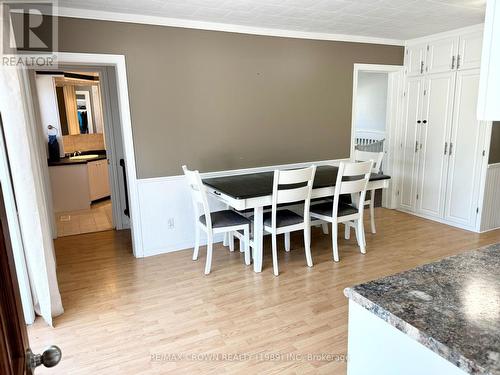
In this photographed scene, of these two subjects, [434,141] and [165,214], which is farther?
[434,141]

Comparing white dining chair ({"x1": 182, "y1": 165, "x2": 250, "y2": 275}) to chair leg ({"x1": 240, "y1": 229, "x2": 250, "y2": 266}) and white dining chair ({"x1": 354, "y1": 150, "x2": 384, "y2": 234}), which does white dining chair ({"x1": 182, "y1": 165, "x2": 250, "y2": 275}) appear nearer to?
chair leg ({"x1": 240, "y1": 229, "x2": 250, "y2": 266})

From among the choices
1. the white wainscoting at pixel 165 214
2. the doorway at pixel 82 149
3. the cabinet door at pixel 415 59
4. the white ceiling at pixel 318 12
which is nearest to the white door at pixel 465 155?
the cabinet door at pixel 415 59

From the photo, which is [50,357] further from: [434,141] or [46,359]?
[434,141]

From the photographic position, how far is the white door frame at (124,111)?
3289 mm

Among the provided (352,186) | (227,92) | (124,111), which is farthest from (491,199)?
(124,111)

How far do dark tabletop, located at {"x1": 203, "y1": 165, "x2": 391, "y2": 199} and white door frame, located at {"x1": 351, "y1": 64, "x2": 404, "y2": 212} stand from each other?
4.20 ft

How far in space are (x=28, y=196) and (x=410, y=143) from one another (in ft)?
15.7

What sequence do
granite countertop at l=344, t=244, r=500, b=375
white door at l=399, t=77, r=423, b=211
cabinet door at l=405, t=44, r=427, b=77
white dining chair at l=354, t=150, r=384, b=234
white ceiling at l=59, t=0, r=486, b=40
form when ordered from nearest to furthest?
granite countertop at l=344, t=244, r=500, b=375, white ceiling at l=59, t=0, r=486, b=40, white dining chair at l=354, t=150, r=384, b=234, cabinet door at l=405, t=44, r=427, b=77, white door at l=399, t=77, r=423, b=211

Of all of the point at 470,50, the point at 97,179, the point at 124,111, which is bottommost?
the point at 97,179

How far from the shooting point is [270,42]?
4.16 m

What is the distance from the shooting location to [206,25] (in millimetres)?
3750

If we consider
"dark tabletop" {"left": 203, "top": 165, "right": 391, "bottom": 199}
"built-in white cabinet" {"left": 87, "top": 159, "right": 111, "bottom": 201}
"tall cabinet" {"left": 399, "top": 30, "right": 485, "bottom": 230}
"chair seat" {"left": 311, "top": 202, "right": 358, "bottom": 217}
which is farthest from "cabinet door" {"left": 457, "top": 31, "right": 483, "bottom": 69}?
"built-in white cabinet" {"left": 87, "top": 159, "right": 111, "bottom": 201}

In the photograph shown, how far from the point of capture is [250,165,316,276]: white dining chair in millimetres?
3172

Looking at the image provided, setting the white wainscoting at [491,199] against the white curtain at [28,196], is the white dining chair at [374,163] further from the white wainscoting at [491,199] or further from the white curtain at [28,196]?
the white curtain at [28,196]
